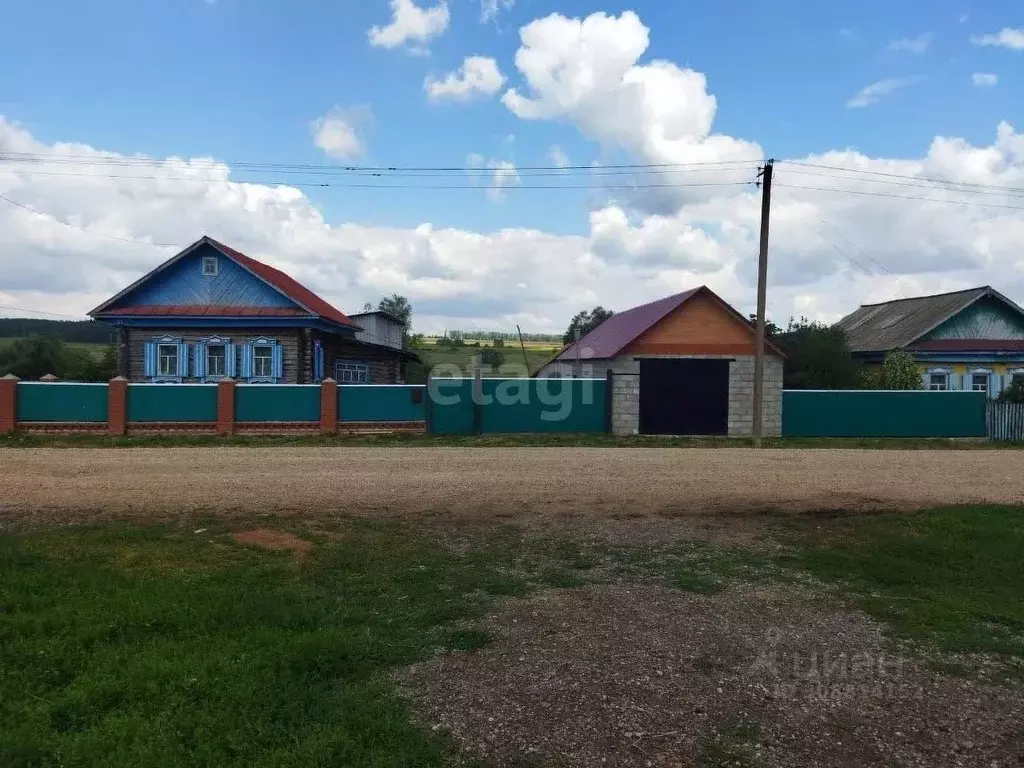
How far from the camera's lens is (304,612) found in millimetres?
5492

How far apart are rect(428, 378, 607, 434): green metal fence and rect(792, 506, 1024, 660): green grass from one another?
12910mm

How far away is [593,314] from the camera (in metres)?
72.9

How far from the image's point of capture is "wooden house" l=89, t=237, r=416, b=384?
25.5 meters

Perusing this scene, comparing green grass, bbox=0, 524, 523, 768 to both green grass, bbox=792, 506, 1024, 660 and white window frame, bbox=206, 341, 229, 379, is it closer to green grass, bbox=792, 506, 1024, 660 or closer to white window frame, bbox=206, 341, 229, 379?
green grass, bbox=792, 506, 1024, 660

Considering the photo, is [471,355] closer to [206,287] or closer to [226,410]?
[206,287]

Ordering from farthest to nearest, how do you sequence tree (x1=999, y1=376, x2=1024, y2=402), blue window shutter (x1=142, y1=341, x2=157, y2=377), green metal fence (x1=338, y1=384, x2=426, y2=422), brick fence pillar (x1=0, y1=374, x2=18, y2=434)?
blue window shutter (x1=142, y1=341, x2=157, y2=377) < tree (x1=999, y1=376, x2=1024, y2=402) < green metal fence (x1=338, y1=384, x2=426, y2=422) < brick fence pillar (x1=0, y1=374, x2=18, y2=434)

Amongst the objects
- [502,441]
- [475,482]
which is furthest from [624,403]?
[475,482]

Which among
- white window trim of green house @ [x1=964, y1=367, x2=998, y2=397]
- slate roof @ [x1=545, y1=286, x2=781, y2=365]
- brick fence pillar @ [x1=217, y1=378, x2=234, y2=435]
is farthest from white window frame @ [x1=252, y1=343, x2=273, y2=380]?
white window trim of green house @ [x1=964, y1=367, x2=998, y2=397]

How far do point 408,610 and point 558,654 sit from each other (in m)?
1.39

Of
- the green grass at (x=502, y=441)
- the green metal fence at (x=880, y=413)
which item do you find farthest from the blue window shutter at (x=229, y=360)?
the green metal fence at (x=880, y=413)

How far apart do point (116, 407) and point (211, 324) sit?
593 centimetres

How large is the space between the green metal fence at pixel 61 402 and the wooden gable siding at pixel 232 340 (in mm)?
5383

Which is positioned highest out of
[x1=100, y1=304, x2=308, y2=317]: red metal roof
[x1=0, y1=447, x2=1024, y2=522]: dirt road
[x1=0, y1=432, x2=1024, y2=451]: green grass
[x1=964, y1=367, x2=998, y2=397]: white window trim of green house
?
[x1=100, y1=304, x2=308, y2=317]: red metal roof

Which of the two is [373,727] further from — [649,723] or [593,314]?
[593,314]
